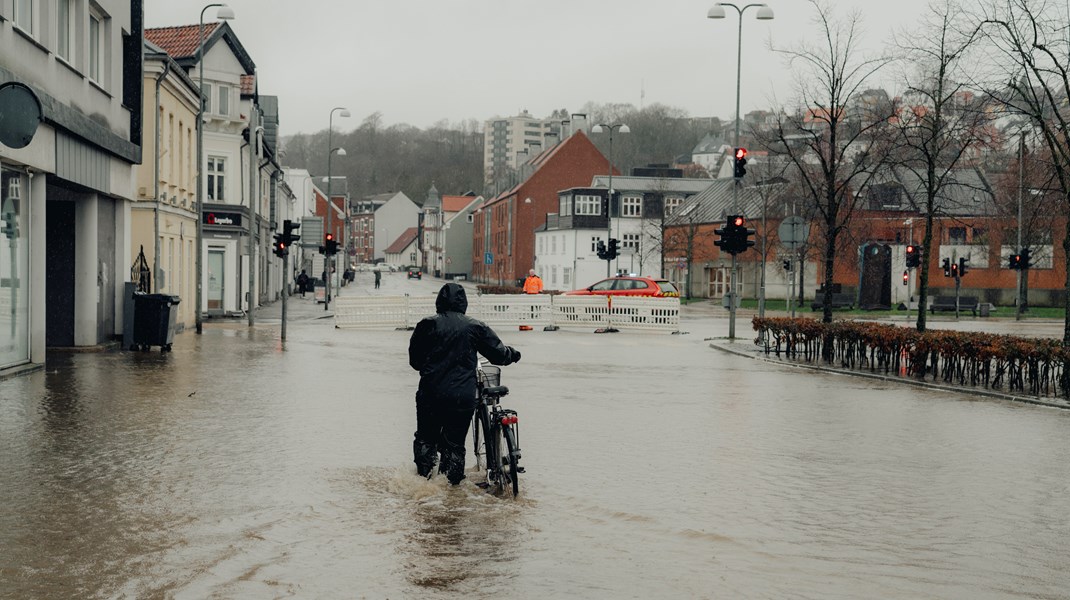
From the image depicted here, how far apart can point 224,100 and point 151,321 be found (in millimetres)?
20586

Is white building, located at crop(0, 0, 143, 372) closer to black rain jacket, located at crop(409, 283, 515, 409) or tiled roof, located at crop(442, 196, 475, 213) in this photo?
black rain jacket, located at crop(409, 283, 515, 409)

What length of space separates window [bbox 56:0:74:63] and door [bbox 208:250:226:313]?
69.9 feet

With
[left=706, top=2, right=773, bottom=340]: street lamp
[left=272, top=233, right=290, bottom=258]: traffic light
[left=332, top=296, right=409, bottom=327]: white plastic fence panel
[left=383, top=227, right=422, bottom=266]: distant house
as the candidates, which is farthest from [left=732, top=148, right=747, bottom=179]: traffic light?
[left=383, top=227, right=422, bottom=266]: distant house

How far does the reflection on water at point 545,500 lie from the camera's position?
21.1 feet

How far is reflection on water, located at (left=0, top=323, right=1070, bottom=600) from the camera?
643cm

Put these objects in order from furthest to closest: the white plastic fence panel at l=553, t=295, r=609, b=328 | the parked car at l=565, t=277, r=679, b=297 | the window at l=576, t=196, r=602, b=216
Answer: the window at l=576, t=196, r=602, b=216, the parked car at l=565, t=277, r=679, b=297, the white plastic fence panel at l=553, t=295, r=609, b=328

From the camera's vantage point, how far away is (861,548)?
730 centimetres

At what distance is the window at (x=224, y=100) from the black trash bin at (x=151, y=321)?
2001 cm

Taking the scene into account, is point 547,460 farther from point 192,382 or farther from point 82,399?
point 192,382

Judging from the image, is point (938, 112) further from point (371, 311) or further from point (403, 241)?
point (403, 241)

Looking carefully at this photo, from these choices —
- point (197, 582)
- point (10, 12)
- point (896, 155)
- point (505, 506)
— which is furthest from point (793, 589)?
point (896, 155)

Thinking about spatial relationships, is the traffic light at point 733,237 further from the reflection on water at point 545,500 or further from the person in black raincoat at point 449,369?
the person in black raincoat at point 449,369

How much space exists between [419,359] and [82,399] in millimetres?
7572

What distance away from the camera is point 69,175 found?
1959 cm
